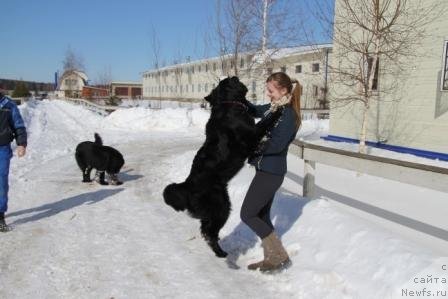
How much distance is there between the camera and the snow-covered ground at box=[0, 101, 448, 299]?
390cm

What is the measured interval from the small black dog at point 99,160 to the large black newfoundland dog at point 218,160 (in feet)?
13.9

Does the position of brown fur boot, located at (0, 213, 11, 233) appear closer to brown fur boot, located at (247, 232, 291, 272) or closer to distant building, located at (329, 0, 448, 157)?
brown fur boot, located at (247, 232, 291, 272)

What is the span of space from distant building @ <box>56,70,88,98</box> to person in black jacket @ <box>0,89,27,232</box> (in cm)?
6860

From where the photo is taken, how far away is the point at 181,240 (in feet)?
18.1

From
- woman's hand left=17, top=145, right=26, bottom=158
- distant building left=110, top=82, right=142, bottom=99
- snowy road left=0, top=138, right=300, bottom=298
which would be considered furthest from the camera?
distant building left=110, top=82, right=142, bottom=99

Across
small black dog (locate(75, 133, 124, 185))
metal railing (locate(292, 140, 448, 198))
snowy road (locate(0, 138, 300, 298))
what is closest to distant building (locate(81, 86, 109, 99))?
small black dog (locate(75, 133, 124, 185))

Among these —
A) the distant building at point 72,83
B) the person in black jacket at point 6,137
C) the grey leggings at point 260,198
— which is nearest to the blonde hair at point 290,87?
the grey leggings at point 260,198

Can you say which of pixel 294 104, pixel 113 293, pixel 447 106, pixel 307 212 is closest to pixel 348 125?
pixel 447 106

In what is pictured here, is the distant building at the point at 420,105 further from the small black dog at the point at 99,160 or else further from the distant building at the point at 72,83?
the distant building at the point at 72,83

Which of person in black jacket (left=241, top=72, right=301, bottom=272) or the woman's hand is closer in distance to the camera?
person in black jacket (left=241, top=72, right=301, bottom=272)

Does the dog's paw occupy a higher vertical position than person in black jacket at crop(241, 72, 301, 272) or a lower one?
lower

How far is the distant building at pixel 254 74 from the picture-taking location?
2094 cm

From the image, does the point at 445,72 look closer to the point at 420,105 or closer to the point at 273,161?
the point at 420,105

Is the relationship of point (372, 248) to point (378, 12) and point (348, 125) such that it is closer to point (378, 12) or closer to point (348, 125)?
point (378, 12)
